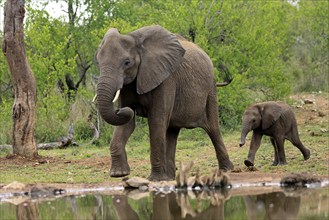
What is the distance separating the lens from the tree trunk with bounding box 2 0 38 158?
17594 millimetres

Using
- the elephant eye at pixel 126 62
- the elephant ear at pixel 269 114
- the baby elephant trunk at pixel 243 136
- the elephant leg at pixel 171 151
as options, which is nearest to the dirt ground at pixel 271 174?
the elephant leg at pixel 171 151

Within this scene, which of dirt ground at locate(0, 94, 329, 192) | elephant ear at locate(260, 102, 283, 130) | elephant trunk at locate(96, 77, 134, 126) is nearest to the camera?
elephant trunk at locate(96, 77, 134, 126)

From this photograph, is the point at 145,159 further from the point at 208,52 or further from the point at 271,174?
the point at 208,52

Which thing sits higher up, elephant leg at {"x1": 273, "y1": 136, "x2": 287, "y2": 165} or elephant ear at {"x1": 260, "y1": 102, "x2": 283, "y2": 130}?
elephant ear at {"x1": 260, "y1": 102, "x2": 283, "y2": 130}

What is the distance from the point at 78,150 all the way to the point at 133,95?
782 cm

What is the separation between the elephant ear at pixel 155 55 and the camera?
12.9m

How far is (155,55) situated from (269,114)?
379 centimetres

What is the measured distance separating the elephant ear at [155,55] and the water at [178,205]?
171cm

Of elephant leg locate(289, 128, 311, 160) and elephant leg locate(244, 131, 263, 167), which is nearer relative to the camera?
elephant leg locate(244, 131, 263, 167)

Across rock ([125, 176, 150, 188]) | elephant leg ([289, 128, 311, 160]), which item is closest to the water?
rock ([125, 176, 150, 188])

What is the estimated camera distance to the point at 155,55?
43.6ft

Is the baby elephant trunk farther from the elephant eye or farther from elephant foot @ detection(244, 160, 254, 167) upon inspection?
the elephant eye

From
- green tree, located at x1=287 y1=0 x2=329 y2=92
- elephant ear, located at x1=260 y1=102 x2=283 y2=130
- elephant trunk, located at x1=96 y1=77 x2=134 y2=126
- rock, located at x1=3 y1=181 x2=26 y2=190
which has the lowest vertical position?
rock, located at x1=3 y1=181 x2=26 y2=190

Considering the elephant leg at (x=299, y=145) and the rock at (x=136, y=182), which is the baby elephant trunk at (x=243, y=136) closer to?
the elephant leg at (x=299, y=145)
